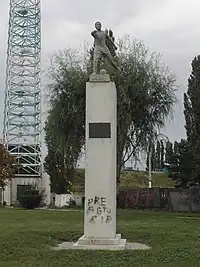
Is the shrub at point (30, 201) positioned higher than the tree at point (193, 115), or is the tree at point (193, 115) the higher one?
the tree at point (193, 115)

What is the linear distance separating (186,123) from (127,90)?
14984 millimetres

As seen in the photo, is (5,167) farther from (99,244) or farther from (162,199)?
Answer: (99,244)

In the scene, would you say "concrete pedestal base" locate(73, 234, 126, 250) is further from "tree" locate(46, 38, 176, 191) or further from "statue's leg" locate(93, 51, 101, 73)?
"tree" locate(46, 38, 176, 191)

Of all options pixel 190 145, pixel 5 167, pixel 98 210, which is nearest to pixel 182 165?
pixel 190 145

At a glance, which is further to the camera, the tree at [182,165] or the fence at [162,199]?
the tree at [182,165]

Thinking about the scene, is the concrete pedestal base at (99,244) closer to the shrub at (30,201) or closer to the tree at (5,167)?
the shrub at (30,201)

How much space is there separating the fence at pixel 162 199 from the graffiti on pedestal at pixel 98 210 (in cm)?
2966

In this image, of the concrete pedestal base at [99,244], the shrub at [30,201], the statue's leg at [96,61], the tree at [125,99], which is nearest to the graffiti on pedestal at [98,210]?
the concrete pedestal base at [99,244]

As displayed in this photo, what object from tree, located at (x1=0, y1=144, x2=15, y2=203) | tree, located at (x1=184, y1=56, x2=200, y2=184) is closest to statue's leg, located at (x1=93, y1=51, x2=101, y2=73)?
tree, located at (x1=184, y1=56, x2=200, y2=184)

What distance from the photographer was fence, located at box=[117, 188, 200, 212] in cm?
4350

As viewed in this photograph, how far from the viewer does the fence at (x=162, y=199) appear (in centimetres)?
4350

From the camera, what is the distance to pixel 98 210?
14.0 meters

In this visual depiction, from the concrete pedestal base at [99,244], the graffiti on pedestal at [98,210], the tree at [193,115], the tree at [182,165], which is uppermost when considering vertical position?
the tree at [193,115]

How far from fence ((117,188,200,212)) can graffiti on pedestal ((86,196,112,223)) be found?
2966 cm
